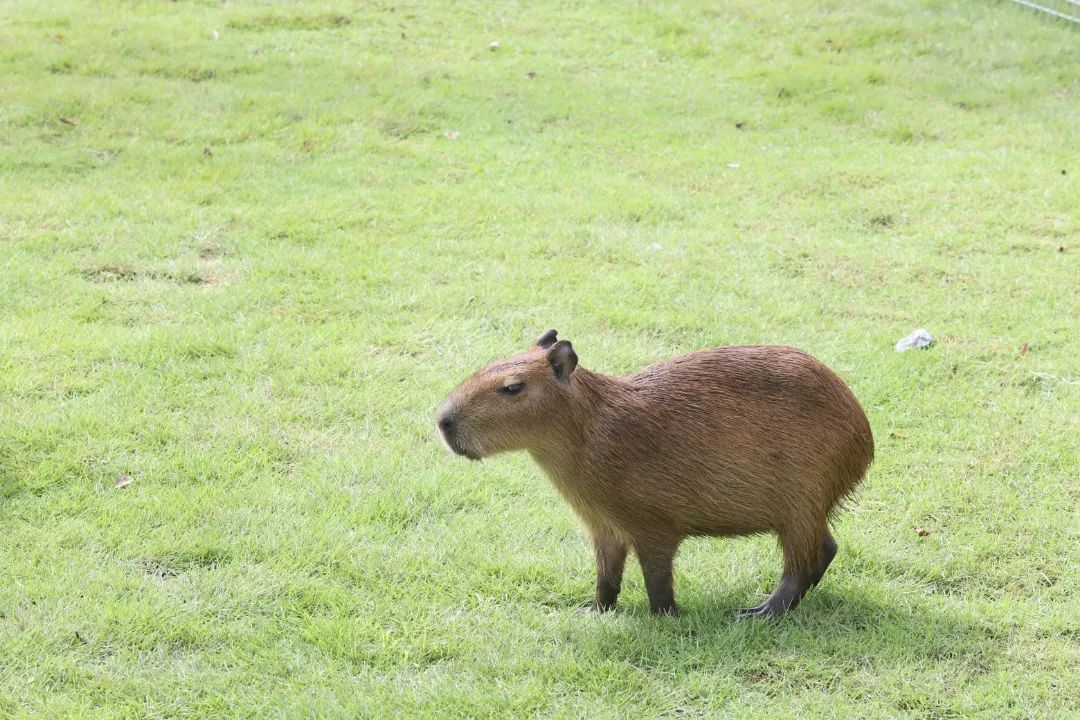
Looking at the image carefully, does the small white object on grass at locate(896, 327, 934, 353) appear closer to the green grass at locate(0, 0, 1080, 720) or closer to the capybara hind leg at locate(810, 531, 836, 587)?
the green grass at locate(0, 0, 1080, 720)

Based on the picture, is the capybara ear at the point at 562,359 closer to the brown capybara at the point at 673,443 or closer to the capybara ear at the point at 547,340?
the brown capybara at the point at 673,443

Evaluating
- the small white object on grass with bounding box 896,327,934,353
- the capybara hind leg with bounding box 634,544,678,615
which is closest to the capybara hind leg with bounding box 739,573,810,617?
the capybara hind leg with bounding box 634,544,678,615

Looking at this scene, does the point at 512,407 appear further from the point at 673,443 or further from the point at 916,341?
the point at 916,341

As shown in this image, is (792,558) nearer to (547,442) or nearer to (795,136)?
(547,442)

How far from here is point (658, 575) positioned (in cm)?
366

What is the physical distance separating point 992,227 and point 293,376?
4048 millimetres

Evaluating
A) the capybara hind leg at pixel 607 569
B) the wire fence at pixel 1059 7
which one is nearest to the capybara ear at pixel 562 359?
the capybara hind leg at pixel 607 569

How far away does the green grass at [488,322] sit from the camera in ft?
11.7

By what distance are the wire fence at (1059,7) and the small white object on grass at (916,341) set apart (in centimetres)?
576

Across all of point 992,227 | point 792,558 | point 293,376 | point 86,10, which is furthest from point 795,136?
point 86,10

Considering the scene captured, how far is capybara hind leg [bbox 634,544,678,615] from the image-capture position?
3.63 metres

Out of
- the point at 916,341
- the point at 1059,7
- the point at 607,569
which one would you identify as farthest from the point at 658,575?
the point at 1059,7

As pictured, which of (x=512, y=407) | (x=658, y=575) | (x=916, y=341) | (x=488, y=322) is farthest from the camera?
(x=488, y=322)

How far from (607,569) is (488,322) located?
222 centimetres
